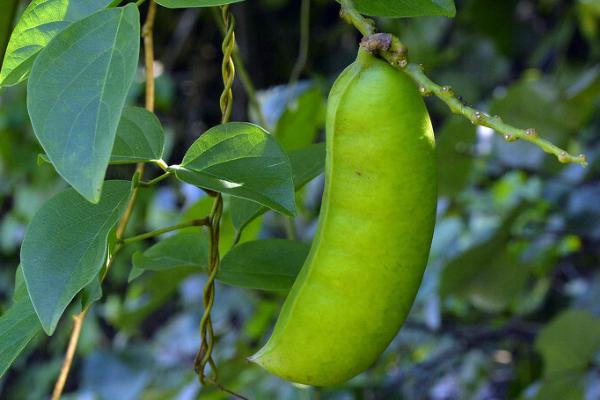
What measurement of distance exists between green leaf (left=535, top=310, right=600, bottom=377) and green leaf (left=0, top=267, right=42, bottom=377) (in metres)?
0.98

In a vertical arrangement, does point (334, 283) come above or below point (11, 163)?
above

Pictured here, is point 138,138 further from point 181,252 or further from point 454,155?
point 454,155

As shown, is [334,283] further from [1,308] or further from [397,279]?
[1,308]

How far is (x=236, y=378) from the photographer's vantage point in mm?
1428

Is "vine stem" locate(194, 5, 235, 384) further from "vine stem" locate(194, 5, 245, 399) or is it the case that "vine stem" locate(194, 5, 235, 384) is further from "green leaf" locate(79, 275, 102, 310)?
"green leaf" locate(79, 275, 102, 310)

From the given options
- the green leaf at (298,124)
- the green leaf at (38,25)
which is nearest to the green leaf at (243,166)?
the green leaf at (38,25)

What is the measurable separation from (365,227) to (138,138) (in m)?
0.19

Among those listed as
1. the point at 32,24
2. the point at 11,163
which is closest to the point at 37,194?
the point at 11,163

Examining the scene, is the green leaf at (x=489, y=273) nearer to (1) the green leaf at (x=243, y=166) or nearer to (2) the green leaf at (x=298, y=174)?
(2) the green leaf at (x=298, y=174)

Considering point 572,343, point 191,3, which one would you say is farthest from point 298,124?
point 191,3

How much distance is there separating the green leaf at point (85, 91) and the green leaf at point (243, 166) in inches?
3.9

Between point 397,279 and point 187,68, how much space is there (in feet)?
6.16

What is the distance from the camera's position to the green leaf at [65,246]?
1.81 feet

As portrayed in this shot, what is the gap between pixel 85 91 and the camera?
1.74 ft
